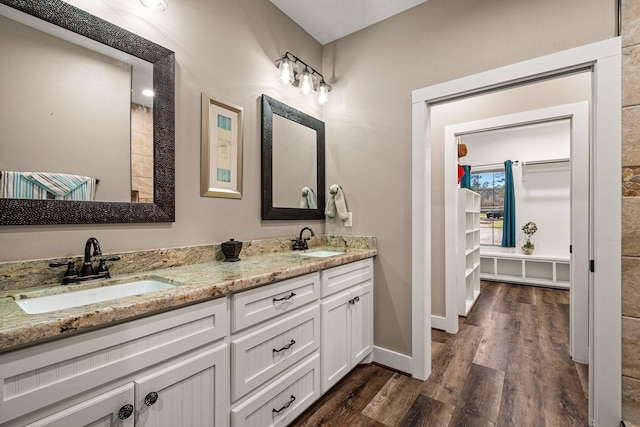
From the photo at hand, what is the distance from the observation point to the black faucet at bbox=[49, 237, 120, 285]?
117 cm

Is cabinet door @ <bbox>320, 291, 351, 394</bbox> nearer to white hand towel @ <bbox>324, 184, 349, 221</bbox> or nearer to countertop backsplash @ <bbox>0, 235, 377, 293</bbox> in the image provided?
countertop backsplash @ <bbox>0, 235, 377, 293</bbox>

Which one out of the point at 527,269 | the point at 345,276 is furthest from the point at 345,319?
the point at 527,269

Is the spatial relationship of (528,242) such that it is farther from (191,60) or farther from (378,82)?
(191,60)

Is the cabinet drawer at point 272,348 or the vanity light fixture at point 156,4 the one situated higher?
the vanity light fixture at point 156,4

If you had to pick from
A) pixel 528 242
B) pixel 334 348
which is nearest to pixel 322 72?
pixel 334 348

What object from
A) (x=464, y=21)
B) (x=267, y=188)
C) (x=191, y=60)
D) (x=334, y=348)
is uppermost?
(x=464, y=21)

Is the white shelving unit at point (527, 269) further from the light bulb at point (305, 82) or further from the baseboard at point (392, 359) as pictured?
the light bulb at point (305, 82)

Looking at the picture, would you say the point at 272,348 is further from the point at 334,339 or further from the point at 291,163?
the point at 291,163

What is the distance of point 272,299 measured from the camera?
140 centimetres

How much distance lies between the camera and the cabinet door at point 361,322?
203 cm

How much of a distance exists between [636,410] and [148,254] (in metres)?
2.60

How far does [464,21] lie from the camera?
1954mm

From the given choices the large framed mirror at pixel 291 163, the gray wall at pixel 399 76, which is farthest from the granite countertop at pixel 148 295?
the gray wall at pixel 399 76

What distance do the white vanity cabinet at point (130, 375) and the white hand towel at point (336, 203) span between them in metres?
1.46
